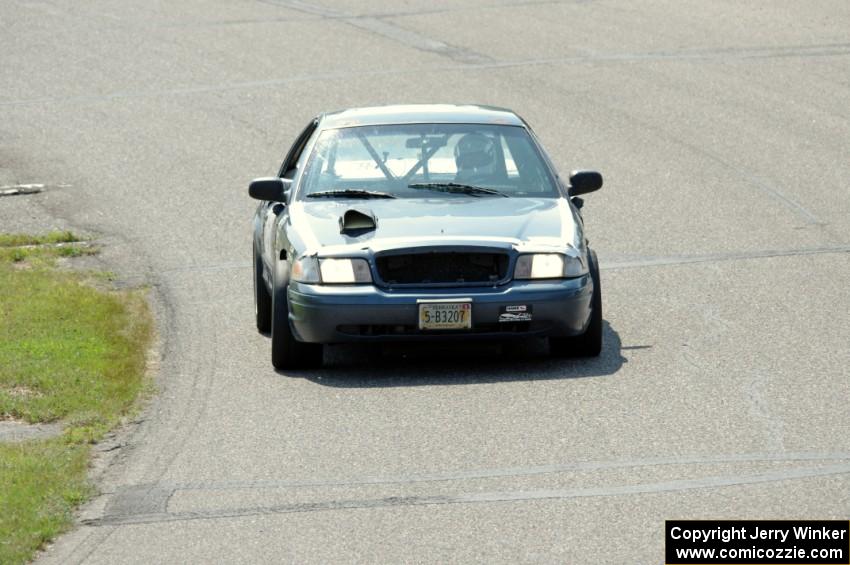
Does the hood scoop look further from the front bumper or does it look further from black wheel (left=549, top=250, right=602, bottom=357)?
black wheel (left=549, top=250, right=602, bottom=357)

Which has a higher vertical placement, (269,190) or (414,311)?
(269,190)

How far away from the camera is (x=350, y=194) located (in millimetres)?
10883

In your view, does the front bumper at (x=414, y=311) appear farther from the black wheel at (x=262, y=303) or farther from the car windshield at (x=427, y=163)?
the black wheel at (x=262, y=303)

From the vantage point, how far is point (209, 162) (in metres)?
18.3

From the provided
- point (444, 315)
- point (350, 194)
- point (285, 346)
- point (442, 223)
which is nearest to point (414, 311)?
point (444, 315)

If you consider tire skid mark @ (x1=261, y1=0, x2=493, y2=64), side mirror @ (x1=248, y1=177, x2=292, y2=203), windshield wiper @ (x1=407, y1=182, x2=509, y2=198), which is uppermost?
windshield wiper @ (x1=407, y1=182, x2=509, y2=198)

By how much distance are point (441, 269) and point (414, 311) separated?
0.33 meters

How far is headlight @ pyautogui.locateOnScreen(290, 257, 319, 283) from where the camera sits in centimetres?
1005

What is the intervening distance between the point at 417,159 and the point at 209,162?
24.6ft

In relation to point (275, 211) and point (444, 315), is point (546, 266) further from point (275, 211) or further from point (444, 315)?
point (275, 211)

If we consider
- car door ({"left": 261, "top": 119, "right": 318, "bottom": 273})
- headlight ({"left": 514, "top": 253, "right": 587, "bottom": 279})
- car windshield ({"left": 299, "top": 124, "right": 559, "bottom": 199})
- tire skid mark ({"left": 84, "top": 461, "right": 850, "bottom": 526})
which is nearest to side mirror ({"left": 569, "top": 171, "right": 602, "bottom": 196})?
car windshield ({"left": 299, "top": 124, "right": 559, "bottom": 199})

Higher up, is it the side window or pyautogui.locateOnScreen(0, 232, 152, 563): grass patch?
the side window

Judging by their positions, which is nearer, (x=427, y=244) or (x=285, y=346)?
(x=427, y=244)

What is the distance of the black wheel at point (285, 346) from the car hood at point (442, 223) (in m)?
0.36
